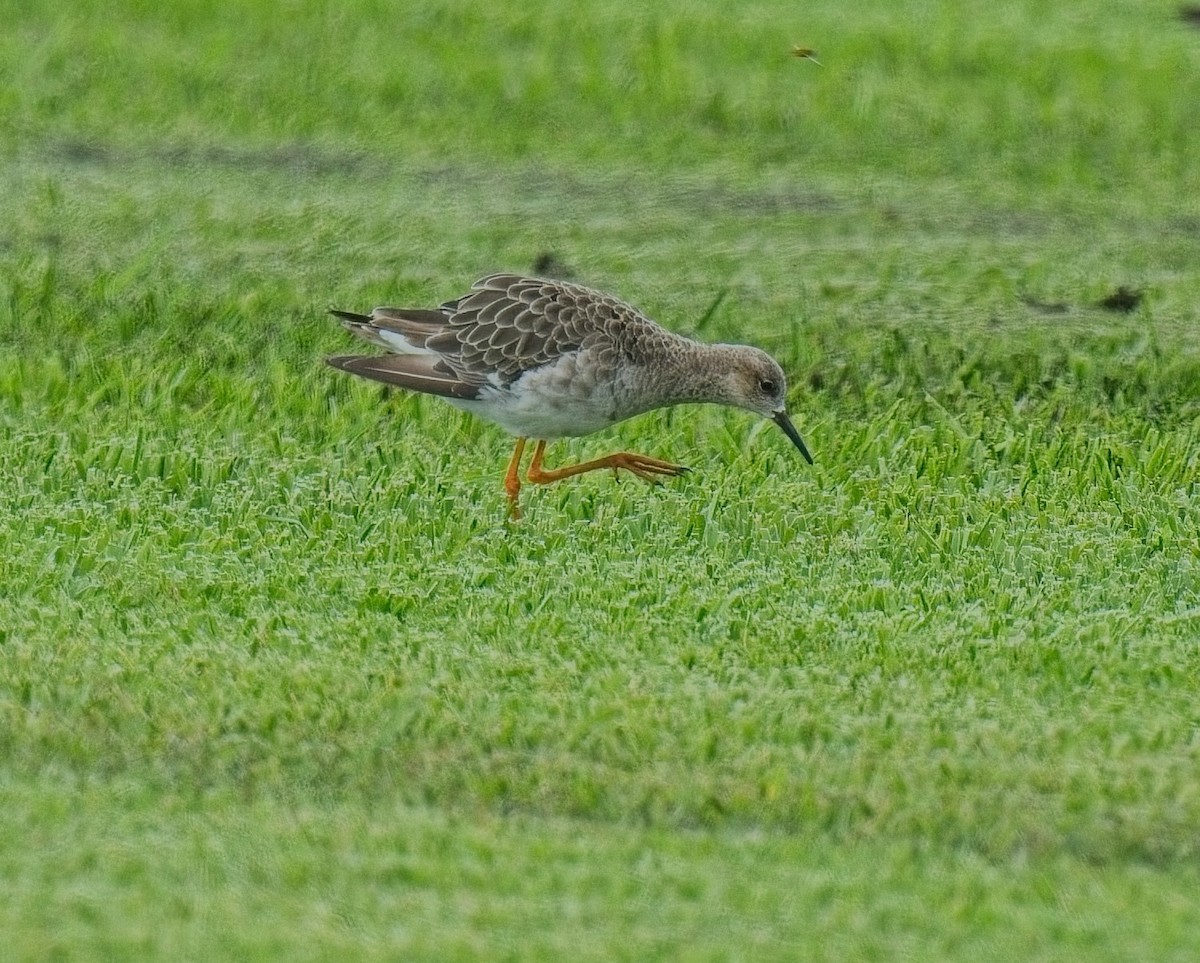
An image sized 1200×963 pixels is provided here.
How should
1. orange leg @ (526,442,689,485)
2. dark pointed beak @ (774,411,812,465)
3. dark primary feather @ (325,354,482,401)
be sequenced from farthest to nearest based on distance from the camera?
dark pointed beak @ (774,411,812,465)
orange leg @ (526,442,689,485)
dark primary feather @ (325,354,482,401)

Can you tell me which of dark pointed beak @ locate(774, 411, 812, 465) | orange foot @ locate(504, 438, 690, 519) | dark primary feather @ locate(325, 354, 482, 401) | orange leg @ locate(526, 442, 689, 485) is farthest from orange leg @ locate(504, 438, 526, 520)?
dark pointed beak @ locate(774, 411, 812, 465)

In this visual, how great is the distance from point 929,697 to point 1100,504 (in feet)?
5.94

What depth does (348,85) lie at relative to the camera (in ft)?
38.0

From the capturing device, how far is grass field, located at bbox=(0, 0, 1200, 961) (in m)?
4.72

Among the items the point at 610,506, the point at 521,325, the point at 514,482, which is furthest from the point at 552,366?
the point at 610,506

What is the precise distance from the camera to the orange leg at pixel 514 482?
7.15 meters

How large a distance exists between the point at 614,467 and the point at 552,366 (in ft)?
1.49

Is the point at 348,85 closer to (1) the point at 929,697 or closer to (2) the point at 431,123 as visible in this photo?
(2) the point at 431,123

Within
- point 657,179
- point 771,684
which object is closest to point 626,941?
point 771,684

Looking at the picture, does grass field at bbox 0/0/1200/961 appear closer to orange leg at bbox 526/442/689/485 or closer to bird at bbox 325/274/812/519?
orange leg at bbox 526/442/689/485

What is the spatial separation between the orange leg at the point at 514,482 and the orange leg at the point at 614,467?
11 cm

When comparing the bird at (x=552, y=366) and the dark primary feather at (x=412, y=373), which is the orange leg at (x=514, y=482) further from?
the dark primary feather at (x=412, y=373)

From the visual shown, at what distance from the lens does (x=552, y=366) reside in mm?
7176

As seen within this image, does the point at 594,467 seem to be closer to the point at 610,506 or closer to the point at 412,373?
the point at 610,506
